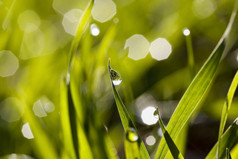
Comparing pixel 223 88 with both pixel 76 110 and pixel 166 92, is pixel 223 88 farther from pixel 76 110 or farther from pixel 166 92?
pixel 76 110

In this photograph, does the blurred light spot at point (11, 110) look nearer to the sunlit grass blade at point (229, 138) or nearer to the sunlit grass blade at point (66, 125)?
the sunlit grass blade at point (66, 125)

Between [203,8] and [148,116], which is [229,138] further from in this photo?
[203,8]

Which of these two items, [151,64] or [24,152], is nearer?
[24,152]

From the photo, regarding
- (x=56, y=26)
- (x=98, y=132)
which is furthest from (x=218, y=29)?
(x=98, y=132)

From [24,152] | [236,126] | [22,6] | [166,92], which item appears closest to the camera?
[236,126]

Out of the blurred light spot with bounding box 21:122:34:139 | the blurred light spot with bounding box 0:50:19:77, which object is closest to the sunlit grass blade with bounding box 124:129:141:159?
the blurred light spot with bounding box 21:122:34:139

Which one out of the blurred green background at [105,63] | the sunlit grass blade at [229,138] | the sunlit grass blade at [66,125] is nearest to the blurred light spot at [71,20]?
the blurred green background at [105,63]

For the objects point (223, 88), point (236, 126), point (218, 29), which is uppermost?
point (218, 29)
